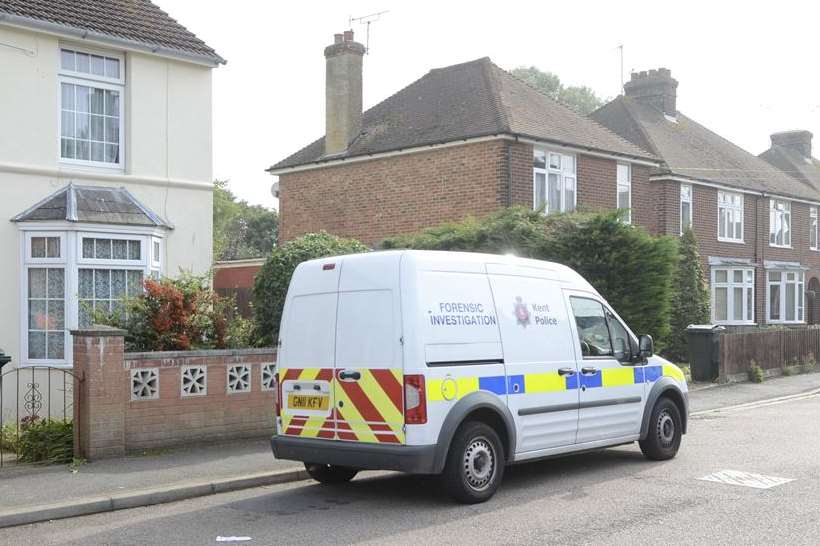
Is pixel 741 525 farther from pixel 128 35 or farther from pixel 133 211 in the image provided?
pixel 128 35

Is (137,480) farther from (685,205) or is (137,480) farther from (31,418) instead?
(685,205)

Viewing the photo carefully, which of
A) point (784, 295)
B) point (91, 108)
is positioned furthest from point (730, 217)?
point (91, 108)

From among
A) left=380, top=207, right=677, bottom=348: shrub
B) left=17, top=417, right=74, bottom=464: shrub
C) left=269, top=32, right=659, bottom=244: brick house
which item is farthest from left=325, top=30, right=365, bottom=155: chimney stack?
left=17, top=417, right=74, bottom=464: shrub

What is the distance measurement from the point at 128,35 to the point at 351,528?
10.4 metres

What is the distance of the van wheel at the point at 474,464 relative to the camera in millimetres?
8062

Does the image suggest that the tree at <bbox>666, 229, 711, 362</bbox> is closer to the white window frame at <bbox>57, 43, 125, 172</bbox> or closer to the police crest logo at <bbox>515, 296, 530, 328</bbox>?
the white window frame at <bbox>57, 43, 125, 172</bbox>

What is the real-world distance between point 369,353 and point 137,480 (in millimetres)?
2842

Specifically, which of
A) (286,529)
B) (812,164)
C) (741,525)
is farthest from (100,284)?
(812,164)

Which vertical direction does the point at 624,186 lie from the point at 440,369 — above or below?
above

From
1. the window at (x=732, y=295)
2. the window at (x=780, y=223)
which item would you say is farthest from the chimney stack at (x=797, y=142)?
the window at (x=732, y=295)

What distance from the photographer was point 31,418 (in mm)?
10875

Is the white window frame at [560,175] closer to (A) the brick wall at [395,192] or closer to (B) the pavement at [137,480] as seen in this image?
(A) the brick wall at [395,192]

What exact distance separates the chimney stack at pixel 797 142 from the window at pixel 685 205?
16.6 meters

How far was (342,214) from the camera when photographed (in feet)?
83.7
